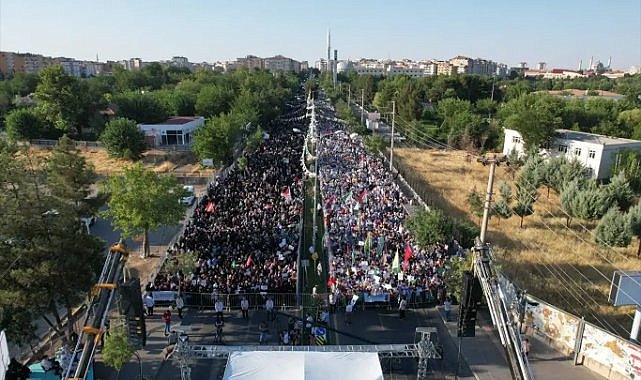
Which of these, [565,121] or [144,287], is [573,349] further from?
[565,121]

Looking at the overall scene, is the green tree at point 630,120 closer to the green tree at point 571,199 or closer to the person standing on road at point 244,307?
the green tree at point 571,199

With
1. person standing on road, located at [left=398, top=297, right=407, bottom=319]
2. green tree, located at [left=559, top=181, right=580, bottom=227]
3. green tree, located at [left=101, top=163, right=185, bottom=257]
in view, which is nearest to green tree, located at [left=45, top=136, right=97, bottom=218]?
green tree, located at [left=101, top=163, right=185, bottom=257]

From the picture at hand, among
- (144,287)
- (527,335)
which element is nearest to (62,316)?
(144,287)

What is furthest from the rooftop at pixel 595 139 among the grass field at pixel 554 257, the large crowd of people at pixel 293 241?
the large crowd of people at pixel 293 241

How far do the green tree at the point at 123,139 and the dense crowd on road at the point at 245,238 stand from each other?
14.7 metres

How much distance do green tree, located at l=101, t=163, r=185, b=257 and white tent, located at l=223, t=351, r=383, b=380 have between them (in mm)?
11068

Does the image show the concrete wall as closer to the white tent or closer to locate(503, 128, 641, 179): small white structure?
the white tent

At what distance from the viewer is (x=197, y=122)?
59594 mm

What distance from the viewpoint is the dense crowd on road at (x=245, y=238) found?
17.4 m

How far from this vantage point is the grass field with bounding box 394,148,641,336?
1850 centimetres

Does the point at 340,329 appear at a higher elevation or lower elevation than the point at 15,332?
lower

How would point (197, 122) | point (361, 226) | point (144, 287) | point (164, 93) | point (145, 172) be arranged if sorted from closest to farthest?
1. point (144, 287)
2. point (145, 172)
3. point (361, 226)
4. point (197, 122)
5. point (164, 93)

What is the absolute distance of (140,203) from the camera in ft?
67.1

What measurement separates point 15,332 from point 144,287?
5.89 meters
